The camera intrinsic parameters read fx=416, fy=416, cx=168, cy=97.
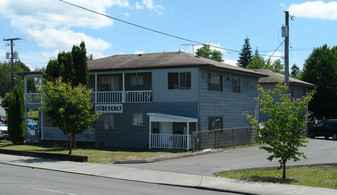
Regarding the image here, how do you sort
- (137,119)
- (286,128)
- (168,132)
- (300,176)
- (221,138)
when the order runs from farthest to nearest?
(137,119)
(168,132)
(221,138)
(300,176)
(286,128)

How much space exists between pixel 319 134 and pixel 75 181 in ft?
91.2

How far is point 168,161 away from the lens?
21234 mm

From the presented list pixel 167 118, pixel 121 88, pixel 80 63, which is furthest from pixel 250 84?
pixel 80 63

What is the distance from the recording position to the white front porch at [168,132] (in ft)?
86.0

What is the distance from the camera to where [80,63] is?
94.7 ft

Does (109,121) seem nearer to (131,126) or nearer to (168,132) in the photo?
(131,126)

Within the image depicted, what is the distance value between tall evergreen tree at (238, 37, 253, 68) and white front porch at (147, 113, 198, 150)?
71.4m

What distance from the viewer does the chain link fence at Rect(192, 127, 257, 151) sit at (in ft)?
85.2

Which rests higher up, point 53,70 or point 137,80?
point 53,70

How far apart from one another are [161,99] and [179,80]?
1847mm

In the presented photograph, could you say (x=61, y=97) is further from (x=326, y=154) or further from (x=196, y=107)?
(x=326, y=154)

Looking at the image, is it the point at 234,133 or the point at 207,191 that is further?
the point at 234,133

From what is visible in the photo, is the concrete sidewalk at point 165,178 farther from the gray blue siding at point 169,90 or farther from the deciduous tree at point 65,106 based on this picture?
the gray blue siding at point 169,90

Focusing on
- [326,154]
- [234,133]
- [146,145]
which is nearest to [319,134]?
[234,133]
